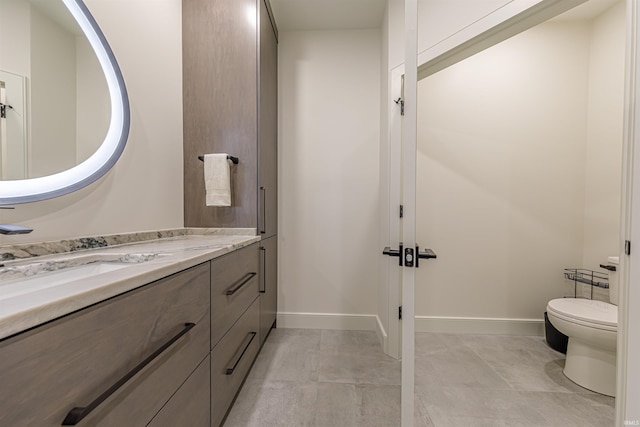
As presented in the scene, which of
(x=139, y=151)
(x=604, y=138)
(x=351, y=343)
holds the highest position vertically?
(x=604, y=138)

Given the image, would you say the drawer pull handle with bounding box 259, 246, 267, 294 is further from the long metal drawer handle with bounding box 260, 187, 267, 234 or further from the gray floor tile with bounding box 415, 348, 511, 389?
the gray floor tile with bounding box 415, 348, 511, 389

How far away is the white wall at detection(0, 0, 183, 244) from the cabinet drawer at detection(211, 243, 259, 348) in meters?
0.61

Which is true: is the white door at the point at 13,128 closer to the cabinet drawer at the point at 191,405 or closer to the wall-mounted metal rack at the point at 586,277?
the cabinet drawer at the point at 191,405

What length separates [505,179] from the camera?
2.11 meters

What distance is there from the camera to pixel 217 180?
161 cm

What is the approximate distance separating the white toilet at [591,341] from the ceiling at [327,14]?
2433mm

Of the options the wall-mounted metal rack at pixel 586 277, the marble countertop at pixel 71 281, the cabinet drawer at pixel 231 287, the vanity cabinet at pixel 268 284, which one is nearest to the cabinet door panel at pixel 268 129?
the vanity cabinet at pixel 268 284

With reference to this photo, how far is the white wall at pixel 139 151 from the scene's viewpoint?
1011mm

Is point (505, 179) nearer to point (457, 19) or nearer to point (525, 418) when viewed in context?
point (457, 19)

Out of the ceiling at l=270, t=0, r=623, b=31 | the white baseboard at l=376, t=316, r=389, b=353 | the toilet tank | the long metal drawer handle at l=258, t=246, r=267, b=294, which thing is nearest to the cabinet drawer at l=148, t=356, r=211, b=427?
the long metal drawer handle at l=258, t=246, r=267, b=294

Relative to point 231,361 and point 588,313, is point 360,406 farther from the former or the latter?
point 588,313

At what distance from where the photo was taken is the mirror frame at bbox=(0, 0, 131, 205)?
0.87 meters

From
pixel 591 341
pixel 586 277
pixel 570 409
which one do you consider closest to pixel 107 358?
pixel 570 409

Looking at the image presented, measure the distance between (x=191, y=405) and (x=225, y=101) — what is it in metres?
1.67
